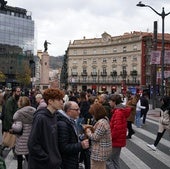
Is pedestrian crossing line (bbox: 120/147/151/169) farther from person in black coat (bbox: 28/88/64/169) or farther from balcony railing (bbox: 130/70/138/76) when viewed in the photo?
balcony railing (bbox: 130/70/138/76)

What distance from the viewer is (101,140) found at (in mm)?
6340

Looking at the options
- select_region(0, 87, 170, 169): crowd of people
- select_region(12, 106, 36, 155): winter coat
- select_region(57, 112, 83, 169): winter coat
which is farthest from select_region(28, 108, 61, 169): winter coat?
select_region(12, 106, 36, 155): winter coat

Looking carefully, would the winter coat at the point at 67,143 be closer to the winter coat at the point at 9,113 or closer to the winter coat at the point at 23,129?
the winter coat at the point at 23,129

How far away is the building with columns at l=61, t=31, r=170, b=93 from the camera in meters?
96.9

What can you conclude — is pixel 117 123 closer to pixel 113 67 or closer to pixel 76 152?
pixel 76 152

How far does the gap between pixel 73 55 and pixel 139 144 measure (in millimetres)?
109417

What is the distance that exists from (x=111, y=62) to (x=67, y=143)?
107 m

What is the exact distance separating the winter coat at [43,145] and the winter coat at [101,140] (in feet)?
5.39

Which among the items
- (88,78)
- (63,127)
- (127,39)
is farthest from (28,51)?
(63,127)

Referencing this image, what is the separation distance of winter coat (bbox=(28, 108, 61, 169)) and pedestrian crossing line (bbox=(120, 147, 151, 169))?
5149 millimetres

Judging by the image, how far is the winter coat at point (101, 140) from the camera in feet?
20.6

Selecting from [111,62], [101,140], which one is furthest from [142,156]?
[111,62]

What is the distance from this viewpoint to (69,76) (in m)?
124

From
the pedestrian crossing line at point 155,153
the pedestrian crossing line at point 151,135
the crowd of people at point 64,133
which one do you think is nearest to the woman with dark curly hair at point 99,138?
the crowd of people at point 64,133
